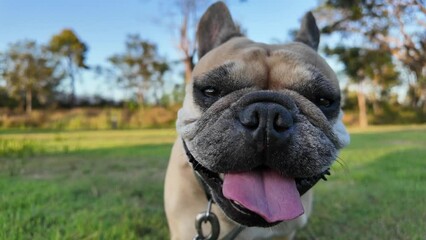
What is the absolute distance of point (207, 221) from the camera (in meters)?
1.90

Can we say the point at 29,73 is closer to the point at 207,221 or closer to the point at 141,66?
the point at 141,66

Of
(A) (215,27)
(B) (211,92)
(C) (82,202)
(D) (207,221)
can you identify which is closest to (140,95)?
(C) (82,202)

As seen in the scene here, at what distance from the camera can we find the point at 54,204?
2893 mm

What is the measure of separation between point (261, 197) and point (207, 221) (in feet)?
1.80

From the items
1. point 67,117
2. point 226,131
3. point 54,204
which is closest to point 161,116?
point 67,117

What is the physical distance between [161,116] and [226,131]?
24599 mm

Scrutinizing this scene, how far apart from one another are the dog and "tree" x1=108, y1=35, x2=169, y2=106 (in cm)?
3224

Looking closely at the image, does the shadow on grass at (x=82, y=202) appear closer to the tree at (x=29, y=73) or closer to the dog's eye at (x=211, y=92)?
the dog's eye at (x=211, y=92)

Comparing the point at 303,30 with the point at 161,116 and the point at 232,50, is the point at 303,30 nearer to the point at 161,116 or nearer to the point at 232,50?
the point at 232,50

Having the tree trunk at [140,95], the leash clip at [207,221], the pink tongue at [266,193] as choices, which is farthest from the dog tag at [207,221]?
the tree trunk at [140,95]

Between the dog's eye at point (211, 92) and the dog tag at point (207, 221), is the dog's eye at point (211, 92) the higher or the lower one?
the higher one

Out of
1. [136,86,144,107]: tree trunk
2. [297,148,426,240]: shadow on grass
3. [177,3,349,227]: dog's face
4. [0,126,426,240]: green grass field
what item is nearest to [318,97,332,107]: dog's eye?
[177,3,349,227]: dog's face

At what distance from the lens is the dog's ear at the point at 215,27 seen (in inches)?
95.7

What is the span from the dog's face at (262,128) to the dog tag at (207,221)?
273 millimetres
